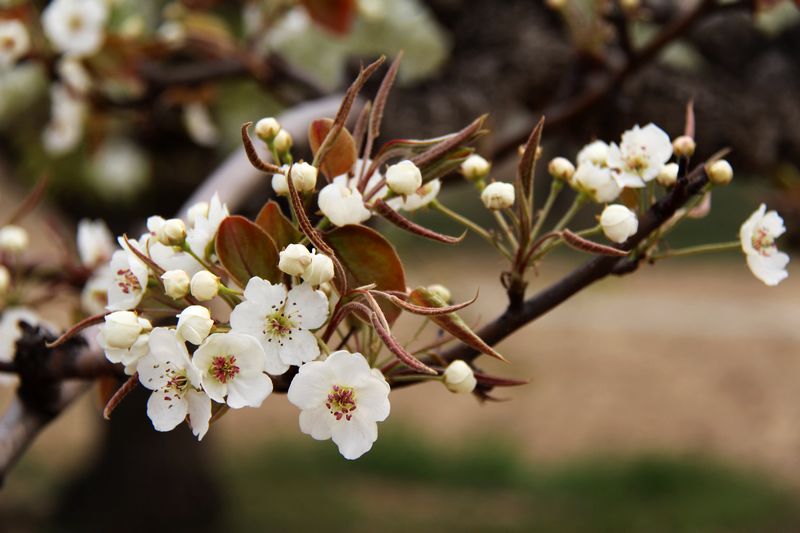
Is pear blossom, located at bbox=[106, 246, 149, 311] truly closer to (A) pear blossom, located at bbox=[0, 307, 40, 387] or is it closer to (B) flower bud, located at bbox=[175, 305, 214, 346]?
(B) flower bud, located at bbox=[175, 305, 214, 346]

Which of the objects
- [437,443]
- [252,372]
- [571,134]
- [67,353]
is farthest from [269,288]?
[437,443]

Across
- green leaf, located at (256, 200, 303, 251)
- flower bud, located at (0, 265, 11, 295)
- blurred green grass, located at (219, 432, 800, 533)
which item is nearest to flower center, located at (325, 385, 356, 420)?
green leaf, located at (256, 200, 303, 251)

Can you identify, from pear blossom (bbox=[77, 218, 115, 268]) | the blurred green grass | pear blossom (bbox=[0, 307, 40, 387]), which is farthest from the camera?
the blurred green grass

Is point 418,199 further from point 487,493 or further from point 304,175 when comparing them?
point 487,493

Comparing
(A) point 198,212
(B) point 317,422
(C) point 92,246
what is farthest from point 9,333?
(B) point 317,422

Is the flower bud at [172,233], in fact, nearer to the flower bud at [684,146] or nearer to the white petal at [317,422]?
the white petal at [317,422]

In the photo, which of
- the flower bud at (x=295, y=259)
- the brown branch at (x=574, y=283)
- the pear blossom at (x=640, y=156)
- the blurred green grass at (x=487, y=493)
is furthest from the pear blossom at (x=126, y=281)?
the blurred green grass at (x=487, y=493)

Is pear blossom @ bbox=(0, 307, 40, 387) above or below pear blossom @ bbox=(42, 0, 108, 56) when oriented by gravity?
below
